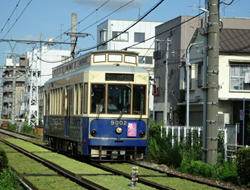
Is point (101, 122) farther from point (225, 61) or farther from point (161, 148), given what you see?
point (225, 61)

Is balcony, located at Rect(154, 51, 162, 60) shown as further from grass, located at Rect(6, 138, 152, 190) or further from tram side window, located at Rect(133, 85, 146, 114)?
tram side window, located at Rect(133, 85, 146, 114)

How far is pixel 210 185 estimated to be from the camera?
13109mm

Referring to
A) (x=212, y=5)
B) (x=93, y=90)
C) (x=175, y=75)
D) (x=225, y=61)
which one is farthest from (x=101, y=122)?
(x=175, y=75)

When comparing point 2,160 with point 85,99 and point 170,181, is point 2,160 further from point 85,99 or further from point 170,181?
point 85,99

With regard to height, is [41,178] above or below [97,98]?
below

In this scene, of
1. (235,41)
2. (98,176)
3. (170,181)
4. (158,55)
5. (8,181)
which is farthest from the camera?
(158,55)

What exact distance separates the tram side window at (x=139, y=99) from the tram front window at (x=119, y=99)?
0.20 m

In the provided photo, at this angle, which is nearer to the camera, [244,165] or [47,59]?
[244,165]

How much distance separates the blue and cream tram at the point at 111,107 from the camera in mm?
17562

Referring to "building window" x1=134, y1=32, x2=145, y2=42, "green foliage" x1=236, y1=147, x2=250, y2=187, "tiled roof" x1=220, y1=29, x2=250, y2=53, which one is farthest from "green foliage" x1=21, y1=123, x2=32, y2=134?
"green foliage" x1=236, y1=147, x2=250, y2=187

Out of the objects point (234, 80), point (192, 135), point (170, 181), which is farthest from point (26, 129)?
point (170, 181)

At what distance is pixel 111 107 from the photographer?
696 inches

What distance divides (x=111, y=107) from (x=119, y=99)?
1.18ft

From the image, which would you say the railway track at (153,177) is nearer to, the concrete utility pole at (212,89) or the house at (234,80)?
the concrete utility pole at (212,89)
